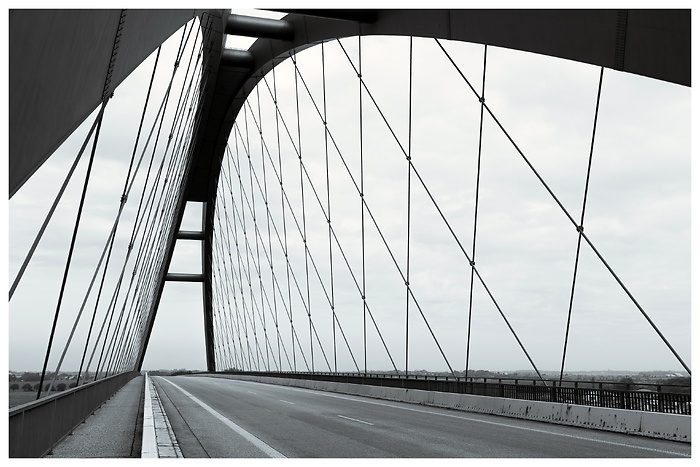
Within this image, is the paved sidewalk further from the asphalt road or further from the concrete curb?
the asphalt road

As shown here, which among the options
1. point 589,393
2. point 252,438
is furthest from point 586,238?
point 252,438

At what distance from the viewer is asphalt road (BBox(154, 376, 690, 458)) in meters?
8.79

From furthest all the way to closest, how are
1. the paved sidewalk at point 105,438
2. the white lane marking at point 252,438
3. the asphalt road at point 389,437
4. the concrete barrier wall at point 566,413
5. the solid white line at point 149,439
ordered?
1. the concrete barrier wall at point 566,413
2. the asphalt road at point 389,437
3. the white lane marking at point 252,438
4. the paved sidewalk at point 105,438
5. the solid white line at point 149,439

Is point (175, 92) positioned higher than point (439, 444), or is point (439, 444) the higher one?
point (175, 92)

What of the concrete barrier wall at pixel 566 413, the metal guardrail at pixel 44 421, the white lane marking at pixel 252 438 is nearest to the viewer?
the metal guardrail at pixel 44 421

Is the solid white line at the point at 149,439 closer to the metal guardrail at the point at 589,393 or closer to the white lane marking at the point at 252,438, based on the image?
the white lane marking at the point at 252,438

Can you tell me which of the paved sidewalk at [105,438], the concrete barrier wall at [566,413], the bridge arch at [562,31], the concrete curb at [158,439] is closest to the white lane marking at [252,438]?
the concrete curb at [158,439]

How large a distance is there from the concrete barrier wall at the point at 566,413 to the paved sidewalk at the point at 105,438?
→ 7.32 metres

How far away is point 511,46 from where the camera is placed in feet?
39.0

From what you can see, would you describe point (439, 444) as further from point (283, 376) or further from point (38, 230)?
point (283, 376)

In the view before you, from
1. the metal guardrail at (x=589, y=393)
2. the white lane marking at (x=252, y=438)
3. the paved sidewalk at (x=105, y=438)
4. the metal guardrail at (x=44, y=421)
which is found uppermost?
the metal guardrail at (x=589, y=393)

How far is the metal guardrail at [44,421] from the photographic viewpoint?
254 inches
